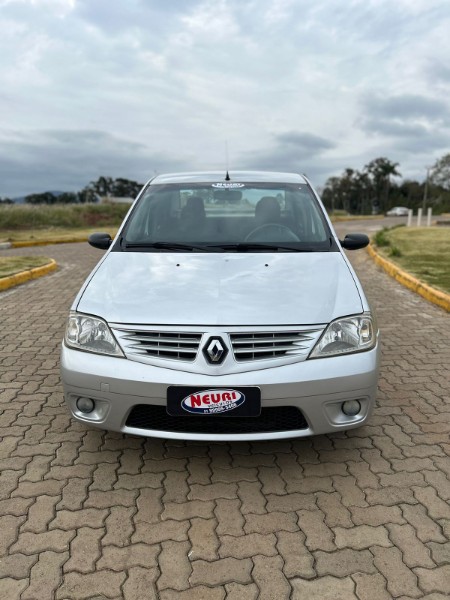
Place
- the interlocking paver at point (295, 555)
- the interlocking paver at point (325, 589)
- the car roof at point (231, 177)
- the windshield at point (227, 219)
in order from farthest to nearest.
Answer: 1. the car roof at point (231, 177)
2. the windshield at point (227, 219)
3. the interlocking paver at point (295, 555)
4. the interlocking paver at point (325, 589)

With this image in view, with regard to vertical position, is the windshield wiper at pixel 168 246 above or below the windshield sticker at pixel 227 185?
below

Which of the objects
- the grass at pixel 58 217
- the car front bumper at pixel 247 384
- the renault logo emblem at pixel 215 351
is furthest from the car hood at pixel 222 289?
the grass at pixel 58 217

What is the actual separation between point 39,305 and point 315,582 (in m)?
6.30

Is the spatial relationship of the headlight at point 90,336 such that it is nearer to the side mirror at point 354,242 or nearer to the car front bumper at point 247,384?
the car front bumper at point 247,384

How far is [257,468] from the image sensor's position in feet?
9.65

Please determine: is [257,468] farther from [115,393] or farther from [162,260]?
[162,260]

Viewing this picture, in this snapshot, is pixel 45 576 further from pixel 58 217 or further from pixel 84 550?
pixel 58 217

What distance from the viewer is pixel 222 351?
2613 millimetres

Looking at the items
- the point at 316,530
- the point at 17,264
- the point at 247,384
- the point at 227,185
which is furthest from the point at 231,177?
the point at 17,264

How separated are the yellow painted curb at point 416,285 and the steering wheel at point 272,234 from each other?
160 inches

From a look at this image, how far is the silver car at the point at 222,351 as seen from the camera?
2.60 metres

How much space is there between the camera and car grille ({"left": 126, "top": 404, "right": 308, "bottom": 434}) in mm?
2674

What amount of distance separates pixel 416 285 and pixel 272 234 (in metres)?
5.35

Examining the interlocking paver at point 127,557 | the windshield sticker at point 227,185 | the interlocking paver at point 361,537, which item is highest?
the windshield sticker at point 227,185
